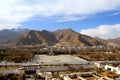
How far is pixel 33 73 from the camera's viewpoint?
1955 cm

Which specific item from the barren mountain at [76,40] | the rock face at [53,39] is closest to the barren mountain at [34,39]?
the rock face at [53,39]

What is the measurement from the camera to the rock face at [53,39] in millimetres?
82500

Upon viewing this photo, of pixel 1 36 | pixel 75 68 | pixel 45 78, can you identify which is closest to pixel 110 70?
pixel 75 68

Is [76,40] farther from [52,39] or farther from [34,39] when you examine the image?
[34,39]

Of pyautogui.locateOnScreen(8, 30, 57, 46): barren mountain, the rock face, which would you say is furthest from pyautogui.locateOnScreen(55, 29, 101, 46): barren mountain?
pyautogui.locateOnScreen(8, 30, 57, 46): barren mountain

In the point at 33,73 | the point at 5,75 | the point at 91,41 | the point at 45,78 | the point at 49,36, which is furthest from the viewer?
the point at 49,36

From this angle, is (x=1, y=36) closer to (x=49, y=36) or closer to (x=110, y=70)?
(x=49, y=36)

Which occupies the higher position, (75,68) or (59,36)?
(59,36)

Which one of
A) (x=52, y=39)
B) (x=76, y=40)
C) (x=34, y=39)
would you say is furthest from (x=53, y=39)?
(x=76, y=40)

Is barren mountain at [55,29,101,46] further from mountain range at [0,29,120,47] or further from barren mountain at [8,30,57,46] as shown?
barren mountain at [8,30,57,46]

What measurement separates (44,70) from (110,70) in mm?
4878

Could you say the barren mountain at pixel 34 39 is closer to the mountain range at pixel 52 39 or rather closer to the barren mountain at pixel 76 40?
the mountain range at pixel 52 39

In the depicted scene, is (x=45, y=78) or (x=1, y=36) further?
(x=1, y=36)

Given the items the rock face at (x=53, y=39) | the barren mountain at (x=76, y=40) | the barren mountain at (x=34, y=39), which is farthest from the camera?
the barren mountain at (x=34, y=39)
